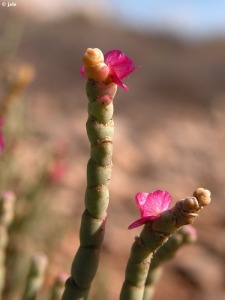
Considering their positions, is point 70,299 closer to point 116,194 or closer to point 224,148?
point 116,194

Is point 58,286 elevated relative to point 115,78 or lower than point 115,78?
lower

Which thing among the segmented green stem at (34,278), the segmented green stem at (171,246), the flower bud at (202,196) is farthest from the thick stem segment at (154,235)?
the segmented green stem at (34,278)

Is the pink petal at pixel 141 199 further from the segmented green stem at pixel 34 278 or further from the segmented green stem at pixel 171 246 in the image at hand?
the segmented green stem at pixel 34 278

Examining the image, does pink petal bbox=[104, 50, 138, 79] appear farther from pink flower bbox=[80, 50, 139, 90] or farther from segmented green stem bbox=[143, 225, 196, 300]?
segmented green stem bbox=[143, 225, 196, 300]

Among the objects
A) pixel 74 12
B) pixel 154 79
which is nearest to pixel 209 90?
pixel 154 79

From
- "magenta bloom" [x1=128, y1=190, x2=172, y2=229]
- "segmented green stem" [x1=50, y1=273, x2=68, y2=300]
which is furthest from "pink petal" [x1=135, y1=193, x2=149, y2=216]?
"segmented green stem" [x1=50, y1=273, x2=68, y2=300]

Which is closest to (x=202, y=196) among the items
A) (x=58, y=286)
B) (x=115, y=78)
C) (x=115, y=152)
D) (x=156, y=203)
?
(x=156, y=203)

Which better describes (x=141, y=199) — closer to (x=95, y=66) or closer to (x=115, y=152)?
(x=95, y=66)

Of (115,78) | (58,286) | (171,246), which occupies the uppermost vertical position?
(115,78)
